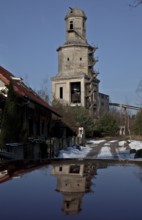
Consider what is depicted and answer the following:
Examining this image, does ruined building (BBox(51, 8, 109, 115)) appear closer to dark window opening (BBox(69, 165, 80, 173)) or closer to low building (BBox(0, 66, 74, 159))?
low building (BBox(0, 66, 74, 159))

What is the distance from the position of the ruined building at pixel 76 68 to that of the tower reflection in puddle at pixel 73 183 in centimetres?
6752

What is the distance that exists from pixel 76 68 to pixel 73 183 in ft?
230

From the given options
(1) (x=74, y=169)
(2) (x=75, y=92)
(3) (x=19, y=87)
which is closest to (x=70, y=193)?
(1) (x=74, y=169)

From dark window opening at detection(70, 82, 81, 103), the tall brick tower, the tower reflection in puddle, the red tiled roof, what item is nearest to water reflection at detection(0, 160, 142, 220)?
the tower reflection in puddle

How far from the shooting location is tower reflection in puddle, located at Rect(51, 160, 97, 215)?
107 inches

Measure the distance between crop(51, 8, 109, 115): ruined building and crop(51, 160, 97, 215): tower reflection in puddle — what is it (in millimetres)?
67525

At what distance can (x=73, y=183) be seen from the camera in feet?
12.0

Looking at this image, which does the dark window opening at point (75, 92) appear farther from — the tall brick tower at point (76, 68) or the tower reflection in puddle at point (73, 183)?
the tower reflection in puddle at point (73, 183)

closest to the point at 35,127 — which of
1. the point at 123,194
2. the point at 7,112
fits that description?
the point at 7,112

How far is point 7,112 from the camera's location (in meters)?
18.5

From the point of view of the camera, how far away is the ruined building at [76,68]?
7231 cm

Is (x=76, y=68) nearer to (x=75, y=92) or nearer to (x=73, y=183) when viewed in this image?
(x=75, y=92)

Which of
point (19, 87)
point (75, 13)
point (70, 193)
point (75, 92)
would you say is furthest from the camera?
point (75, 92)

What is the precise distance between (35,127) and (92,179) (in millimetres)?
25160
